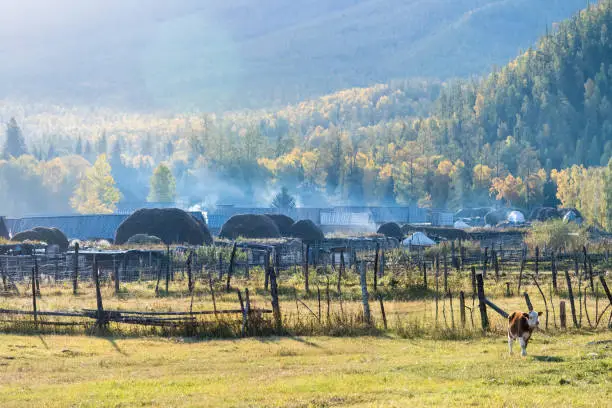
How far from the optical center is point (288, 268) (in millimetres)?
50719

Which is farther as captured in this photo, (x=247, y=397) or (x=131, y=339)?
(x=131, y=339)

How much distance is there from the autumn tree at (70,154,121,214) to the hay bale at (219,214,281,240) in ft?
283

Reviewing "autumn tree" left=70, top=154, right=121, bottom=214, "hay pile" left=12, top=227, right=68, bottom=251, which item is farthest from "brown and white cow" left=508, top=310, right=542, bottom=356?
"autumn tree" left=70, top=154, right=121, bottom=214

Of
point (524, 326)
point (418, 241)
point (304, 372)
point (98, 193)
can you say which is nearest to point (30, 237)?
point (418, 241)

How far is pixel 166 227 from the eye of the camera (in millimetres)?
68938

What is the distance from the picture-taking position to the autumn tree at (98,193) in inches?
6491

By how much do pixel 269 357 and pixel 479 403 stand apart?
7783mm

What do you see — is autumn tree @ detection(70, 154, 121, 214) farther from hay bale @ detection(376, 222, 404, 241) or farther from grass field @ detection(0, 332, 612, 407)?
grass field @ detection(0, 332, 612, 407)

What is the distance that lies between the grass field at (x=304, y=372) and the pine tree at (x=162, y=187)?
160104mm

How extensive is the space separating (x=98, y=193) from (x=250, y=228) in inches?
3768

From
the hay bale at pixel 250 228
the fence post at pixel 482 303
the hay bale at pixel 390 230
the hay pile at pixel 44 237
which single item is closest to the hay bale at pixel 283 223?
the hay bale at pixel 250 228

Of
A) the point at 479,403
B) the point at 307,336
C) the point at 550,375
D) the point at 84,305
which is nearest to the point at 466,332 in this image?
the point at 307,336

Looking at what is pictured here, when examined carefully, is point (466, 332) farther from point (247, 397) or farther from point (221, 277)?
point (221, 277)

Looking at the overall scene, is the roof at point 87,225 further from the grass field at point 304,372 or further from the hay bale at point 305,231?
the grass field at point 304,372
